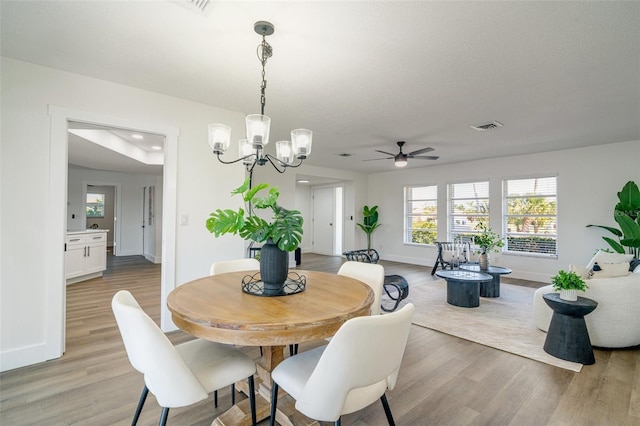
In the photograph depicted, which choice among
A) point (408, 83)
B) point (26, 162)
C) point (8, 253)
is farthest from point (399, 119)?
point (8, 253)

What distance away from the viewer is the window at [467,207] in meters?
6.45

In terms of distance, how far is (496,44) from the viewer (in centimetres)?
210

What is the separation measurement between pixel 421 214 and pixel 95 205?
11.2m

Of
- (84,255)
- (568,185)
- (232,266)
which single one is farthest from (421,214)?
(84,255)

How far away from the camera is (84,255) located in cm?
520

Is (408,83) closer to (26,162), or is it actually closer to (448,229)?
(26,162)

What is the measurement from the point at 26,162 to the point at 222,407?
257 centimetres

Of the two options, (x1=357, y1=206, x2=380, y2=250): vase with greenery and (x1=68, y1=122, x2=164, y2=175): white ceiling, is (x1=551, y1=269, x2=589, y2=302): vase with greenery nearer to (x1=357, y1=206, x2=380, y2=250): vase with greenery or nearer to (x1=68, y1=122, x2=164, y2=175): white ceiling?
(x1=68, y1=122, x2=164, y2=175): white ceiling

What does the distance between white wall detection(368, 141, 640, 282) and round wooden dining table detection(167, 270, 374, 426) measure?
5582 millimetres

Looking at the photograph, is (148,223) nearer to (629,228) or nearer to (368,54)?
(368,54)

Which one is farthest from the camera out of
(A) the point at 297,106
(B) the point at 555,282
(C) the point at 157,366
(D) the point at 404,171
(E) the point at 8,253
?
(D) the point at 404,171

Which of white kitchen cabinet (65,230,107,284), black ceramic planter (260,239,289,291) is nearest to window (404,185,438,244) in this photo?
black ceramic planter (260,239,289,291)

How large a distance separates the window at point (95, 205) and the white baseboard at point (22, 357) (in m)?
9.81

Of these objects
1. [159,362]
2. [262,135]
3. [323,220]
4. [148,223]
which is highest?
[262,135]
